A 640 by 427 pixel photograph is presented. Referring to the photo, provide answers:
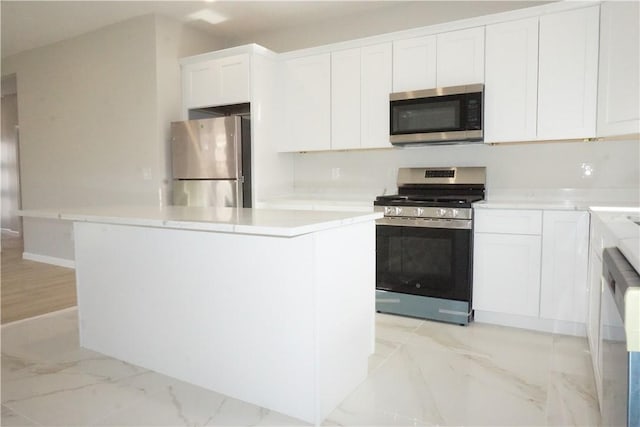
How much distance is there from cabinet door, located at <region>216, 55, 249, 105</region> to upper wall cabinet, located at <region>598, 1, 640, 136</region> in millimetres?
2639

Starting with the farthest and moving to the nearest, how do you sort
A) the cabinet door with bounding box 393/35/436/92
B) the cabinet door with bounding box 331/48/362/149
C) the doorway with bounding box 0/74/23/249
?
1. the doorway with bounding box 0/74/23/249
2. the cabinet door with bounding box 331/48/362/149
3. the cabinet door with bounding box 393/35/436/92

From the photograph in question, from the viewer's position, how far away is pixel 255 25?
427cm

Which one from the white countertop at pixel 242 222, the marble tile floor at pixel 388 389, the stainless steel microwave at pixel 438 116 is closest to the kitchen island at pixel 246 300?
the white countertop at pixel 242 222

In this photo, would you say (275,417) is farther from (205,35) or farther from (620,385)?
(205,35)

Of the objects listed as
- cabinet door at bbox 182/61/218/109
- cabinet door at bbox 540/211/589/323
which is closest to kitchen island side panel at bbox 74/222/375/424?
cabinet door at bbox 540/211/589/323

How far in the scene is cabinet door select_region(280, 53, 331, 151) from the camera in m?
3.78

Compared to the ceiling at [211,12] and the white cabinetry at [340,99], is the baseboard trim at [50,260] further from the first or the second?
the white cabinetry at [340,99]

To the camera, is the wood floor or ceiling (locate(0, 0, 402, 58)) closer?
the wood floor

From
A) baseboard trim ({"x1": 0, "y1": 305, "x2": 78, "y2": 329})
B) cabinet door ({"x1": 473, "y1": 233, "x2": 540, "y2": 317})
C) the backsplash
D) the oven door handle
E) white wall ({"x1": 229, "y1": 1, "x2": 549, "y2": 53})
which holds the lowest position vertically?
baseboard trim ({"x1": 0, "y1": 305, "x2": 78, "y2": 329})

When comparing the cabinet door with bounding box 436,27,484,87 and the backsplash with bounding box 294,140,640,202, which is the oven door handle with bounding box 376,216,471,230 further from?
the cabinet door with bounding box 436,27,484,87

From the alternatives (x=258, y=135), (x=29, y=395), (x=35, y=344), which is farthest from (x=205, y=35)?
(x=29, y=395)

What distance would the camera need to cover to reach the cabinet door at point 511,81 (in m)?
2.94

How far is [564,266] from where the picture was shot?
271cm

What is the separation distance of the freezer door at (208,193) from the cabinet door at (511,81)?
210 cm
